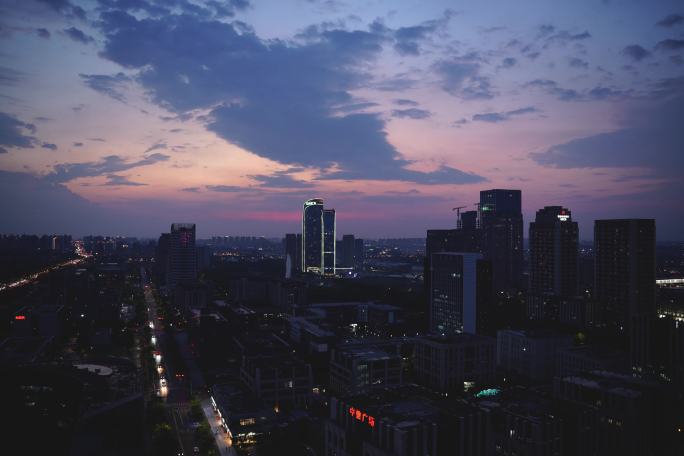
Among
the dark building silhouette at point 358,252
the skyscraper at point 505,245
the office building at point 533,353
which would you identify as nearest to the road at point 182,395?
the office building at point 533,353

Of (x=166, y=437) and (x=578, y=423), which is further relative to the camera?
(x=166, y=437)

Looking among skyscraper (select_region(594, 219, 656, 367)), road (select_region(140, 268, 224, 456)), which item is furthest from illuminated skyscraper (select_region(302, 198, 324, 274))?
skyscraper (select_region(594, 219, 656, 367))

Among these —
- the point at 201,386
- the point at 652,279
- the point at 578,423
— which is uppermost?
the point at 652,279

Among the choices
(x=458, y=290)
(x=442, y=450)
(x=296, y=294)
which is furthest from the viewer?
(x=296, y=294)

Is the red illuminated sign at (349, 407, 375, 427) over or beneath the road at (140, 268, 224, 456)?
over

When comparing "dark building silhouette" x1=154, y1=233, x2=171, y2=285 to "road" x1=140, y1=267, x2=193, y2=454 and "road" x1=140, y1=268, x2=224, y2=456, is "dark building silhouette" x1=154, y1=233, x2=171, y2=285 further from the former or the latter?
"road" x1=140, y1=267, x2=193, y2=454

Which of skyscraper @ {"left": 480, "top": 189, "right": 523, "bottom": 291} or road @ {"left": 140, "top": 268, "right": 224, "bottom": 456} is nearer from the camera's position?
road @ {"left": 140, "top": 268, "right": 224, "bottom": 456}

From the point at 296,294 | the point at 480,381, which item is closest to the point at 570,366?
the point at 480,381

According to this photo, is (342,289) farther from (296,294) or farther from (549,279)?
(549,279)
